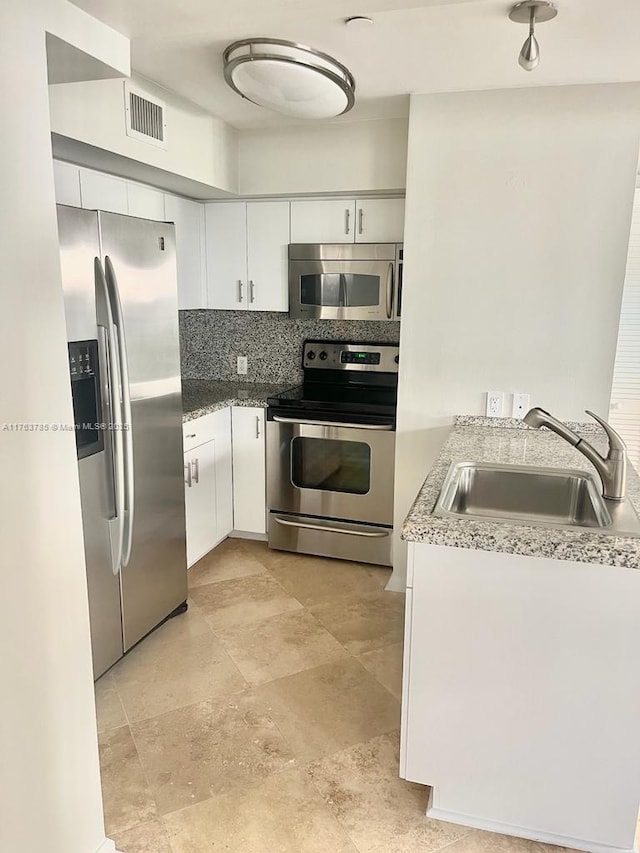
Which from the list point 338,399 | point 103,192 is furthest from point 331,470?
point 103,192

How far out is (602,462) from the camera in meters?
1.87

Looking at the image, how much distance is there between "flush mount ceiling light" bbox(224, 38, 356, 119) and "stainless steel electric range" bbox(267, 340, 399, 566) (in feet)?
4.92

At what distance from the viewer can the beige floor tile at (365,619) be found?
2.82m

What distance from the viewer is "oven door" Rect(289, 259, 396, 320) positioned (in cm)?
352

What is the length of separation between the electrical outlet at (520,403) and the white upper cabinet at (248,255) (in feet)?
4.98

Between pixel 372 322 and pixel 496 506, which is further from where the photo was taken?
pixel 372 322

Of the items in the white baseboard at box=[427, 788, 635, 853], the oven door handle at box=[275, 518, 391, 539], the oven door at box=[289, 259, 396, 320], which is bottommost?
the white baseboard at box=[427, 788, 635, 853]

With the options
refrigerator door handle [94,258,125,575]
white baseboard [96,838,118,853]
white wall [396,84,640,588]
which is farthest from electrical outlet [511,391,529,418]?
white baseboard [96,838,118,853]

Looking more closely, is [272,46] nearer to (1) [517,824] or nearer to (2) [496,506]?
(2) [496,506]

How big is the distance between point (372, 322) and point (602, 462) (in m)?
2.20

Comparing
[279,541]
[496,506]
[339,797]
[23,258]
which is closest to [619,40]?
[496,506]

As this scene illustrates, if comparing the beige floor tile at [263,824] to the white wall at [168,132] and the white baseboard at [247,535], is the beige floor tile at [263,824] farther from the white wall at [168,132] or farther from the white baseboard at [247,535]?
the white wall at [168,132]

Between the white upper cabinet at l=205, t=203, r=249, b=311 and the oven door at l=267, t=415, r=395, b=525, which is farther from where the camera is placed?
the white upper cabinet at l=205, t=203, r=249, b=311

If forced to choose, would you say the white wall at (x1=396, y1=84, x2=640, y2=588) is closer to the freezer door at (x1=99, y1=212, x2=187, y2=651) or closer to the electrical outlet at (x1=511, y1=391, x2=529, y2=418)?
the electrical outlet at (x1=511, y1=391, x2=529, y2=418)
